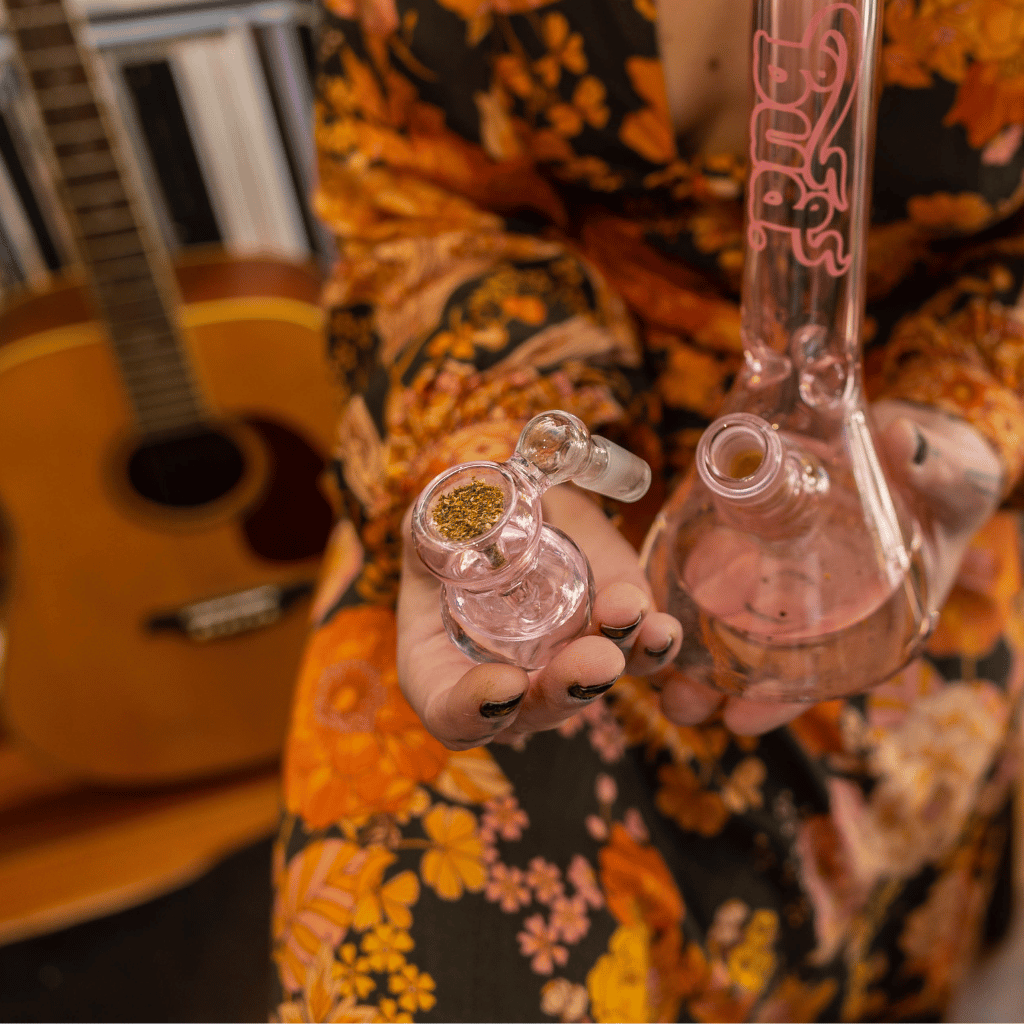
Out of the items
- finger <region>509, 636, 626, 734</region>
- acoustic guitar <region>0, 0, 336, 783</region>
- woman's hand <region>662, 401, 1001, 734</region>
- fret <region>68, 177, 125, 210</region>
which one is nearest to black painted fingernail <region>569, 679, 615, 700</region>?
finger <region>509, 636, 626, 734</region>

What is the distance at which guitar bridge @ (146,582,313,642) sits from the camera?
99 centimetres

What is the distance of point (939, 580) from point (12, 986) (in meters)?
0.97

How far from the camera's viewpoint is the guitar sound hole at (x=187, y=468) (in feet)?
3.10

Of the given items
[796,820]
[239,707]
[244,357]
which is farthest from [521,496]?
[239,707]

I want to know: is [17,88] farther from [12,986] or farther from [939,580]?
[939,580]

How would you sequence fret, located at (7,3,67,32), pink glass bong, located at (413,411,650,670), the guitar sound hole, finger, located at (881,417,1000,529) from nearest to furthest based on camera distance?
pink glass bong, located at (413,411,650,670), finger, located at (881,417,1000,529), fret, located at (7,3,67,32), the guitar sound hole

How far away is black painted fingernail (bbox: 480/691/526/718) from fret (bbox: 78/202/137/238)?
0.80 meters

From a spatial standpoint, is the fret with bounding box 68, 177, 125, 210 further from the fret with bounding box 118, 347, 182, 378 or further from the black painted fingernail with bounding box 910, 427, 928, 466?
the black painted fingernail with bounding box 910, 427, 928, 466

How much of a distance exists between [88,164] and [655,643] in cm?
83

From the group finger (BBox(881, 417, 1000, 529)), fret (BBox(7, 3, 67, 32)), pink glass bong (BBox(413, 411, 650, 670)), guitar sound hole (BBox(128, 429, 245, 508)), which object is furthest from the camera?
guitar sound hole (BBox(128, 429, 245, 508))

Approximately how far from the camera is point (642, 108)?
1.54 feet

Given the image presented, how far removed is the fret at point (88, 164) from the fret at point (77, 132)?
0.04ft

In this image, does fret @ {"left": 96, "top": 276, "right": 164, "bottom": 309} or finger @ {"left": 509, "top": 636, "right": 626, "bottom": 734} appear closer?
finger @ {"left": 509, "top": 636, "right": 626, "bottom": 734}

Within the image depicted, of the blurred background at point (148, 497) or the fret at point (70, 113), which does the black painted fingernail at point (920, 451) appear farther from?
the fret at point (70, 113)
